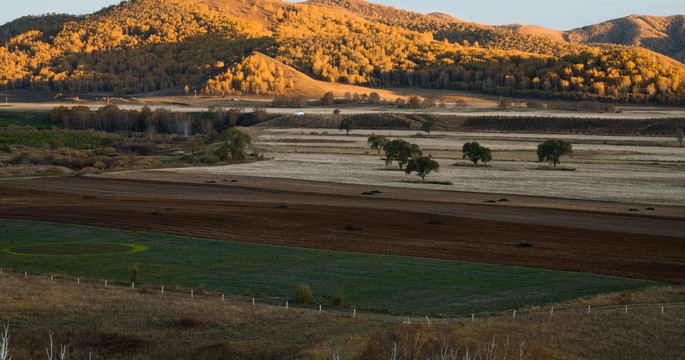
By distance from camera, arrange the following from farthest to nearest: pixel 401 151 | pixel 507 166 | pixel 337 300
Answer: pixel 507 166 < pixel 401 151 < pixel 337 300

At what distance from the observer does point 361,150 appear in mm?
112500

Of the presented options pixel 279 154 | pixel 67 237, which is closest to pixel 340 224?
pixel 67 237

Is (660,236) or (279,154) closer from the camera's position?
(660,236)

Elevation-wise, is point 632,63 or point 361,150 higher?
point 632,63

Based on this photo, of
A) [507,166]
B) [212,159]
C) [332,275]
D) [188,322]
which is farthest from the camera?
[212,159]

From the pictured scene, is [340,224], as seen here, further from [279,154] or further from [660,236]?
[279,154]

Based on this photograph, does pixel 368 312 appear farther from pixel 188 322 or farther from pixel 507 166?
pixel 507 166

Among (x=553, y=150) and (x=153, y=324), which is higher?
(x=553, y=150)

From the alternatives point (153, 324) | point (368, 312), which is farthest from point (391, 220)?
point (153, 324)

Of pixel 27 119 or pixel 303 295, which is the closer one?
pixel 303 295

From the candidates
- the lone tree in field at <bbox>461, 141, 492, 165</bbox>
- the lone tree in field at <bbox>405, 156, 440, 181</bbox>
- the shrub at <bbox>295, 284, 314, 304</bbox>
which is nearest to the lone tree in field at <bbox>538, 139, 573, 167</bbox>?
the lone tree in field at <bbox>461, 141, 492, 165</bbox>

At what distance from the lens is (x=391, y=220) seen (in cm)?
4888

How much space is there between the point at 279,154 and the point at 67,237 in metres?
63.1

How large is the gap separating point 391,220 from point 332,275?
15.8 m
